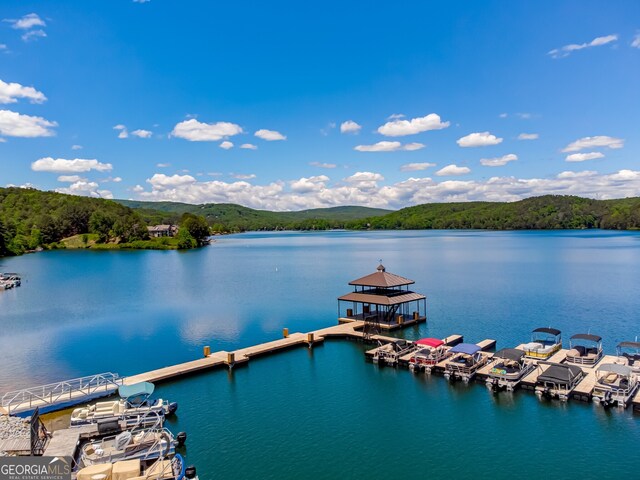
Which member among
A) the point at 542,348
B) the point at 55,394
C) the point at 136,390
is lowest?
the point at 55,394

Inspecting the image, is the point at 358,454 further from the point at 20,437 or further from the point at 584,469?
the point at 20,437

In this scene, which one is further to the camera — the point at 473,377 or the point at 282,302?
the point at 282,302

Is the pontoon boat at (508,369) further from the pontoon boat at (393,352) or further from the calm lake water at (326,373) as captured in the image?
the pontoon boat at (393,352)

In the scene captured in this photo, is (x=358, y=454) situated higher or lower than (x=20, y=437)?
lower

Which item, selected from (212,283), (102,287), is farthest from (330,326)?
(102,287)

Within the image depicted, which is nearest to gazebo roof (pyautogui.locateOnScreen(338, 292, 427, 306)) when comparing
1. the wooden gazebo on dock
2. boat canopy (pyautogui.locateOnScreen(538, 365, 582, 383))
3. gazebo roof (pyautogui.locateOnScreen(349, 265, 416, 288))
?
the wooden gazebo on dock

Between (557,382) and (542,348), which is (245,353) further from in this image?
(542,348)

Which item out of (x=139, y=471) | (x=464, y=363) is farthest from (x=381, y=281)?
(x=139, y=471)
